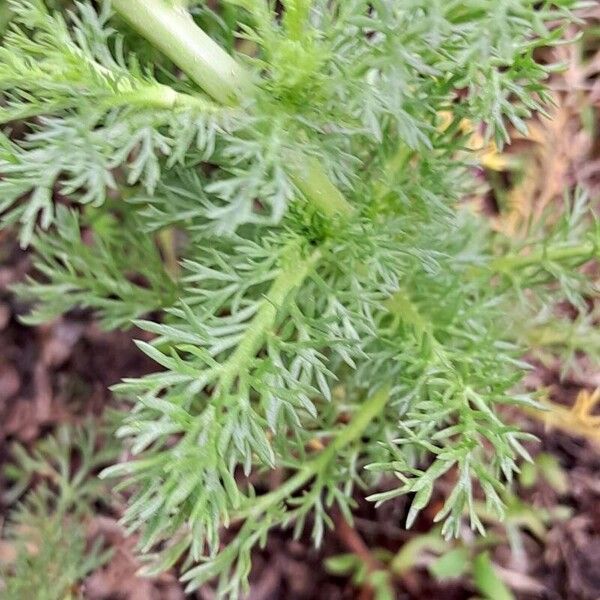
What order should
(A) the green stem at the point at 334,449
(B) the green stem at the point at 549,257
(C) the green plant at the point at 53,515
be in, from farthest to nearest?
1. (C) the green plant at the point at 53,515
2. (A) the green stem at the point at 334,449
3. (B) the green stem at the point at 549,257

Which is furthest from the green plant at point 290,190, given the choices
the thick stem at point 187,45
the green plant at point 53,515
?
→ the green plant at point 53,515

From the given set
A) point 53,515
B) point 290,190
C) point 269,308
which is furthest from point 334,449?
point 53,515

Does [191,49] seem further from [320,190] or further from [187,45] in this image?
[320,190]

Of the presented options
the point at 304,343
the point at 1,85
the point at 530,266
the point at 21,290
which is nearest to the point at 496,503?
the point at 304,343

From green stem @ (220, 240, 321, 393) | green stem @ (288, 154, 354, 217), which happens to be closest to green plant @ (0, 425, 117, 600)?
green stem @ (220, 240, 321, 393)

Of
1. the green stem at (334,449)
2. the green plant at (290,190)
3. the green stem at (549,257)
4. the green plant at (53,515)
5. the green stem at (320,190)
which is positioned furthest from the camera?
the green plant at (53,515)

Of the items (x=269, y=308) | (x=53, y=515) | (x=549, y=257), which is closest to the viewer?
(x=269, y=308)

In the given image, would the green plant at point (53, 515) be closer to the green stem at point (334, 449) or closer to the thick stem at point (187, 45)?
the green stem at point (334, 449)

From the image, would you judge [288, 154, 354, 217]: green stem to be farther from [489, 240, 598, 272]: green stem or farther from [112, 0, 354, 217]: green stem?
[489, 240, 598, 272]: green stem
